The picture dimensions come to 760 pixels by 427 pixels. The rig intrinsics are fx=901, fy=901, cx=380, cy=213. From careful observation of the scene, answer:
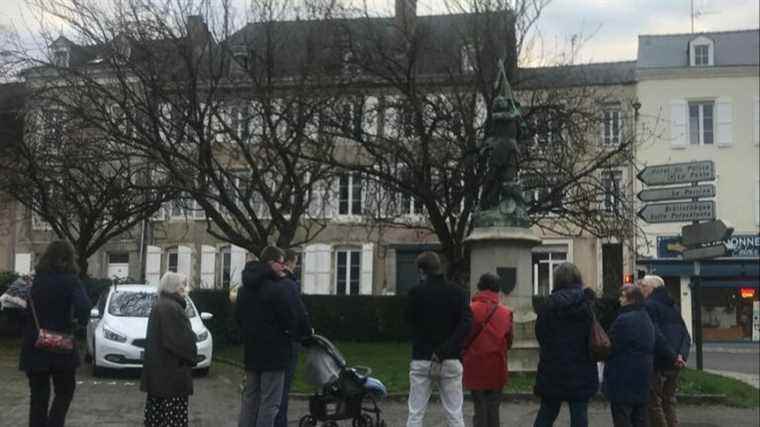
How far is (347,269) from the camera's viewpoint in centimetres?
3684

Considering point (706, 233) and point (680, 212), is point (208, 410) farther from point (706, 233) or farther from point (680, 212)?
point (706, 233)

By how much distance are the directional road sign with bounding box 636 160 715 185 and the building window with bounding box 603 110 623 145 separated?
28.3 feet

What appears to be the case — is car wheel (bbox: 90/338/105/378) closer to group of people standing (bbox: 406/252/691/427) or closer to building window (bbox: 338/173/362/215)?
group of people standing (bbox: 406/252/691/427)

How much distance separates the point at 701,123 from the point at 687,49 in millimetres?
3417

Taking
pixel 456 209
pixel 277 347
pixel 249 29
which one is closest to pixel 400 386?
pixel 277 347

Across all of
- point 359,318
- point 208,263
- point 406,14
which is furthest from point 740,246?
point 208,263

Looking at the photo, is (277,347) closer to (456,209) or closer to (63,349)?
(63,349)

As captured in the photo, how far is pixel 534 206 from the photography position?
65.5 feet

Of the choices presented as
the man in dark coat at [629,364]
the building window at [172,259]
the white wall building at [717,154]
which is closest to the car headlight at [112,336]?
the man in dark coat at [629,364]

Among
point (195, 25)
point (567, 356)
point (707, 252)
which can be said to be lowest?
point (567, 356)

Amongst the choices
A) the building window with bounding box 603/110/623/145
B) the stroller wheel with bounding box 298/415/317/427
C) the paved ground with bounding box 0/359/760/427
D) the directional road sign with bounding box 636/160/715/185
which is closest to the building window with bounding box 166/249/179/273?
the building window with bounding box 603/110/623/145

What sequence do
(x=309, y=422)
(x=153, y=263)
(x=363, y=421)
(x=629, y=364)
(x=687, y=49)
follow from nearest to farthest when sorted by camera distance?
1. (x=629, y=364)
2. (x=363, y=421)
3. (x=309, y=422)
4. (x=687, y=49)
5. (x=153, y=263)

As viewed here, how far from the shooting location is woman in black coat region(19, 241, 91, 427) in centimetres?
759

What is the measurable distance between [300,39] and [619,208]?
8494 mm
